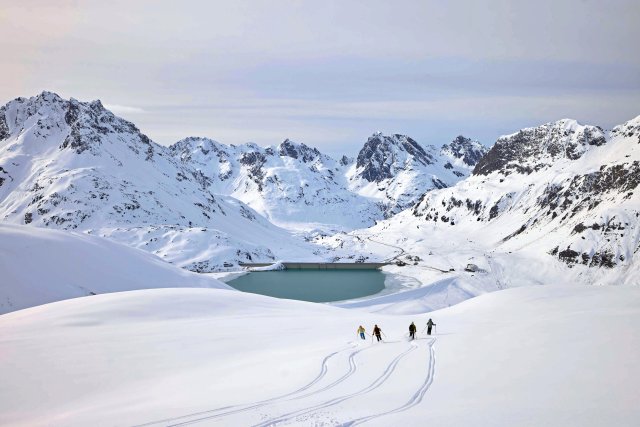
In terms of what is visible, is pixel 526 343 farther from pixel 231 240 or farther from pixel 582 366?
pixel 231 240

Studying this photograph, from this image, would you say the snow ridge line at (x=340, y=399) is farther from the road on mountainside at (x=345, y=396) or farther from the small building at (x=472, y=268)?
the small building at (x=472, y=268)

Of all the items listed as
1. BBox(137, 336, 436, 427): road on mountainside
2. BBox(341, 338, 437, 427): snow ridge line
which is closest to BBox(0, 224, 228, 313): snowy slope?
BBox(137, 336, 436, 427): road on mountainside

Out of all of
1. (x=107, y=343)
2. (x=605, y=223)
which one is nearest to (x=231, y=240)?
(x=605, y=223)

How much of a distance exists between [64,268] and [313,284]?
8928cm

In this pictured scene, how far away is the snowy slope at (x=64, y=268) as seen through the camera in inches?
2406

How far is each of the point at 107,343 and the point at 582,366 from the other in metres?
27.9

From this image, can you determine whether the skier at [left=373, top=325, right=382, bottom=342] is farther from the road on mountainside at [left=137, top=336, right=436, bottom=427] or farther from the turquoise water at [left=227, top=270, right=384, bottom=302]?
the turquoise water at [left=227, top=270, right=384, bottom=302]

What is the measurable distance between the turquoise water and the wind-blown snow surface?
85.6 metres

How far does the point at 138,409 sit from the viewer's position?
18.6 metres

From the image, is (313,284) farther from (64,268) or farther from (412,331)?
(412,331)

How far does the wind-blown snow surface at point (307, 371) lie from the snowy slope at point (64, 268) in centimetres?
2288

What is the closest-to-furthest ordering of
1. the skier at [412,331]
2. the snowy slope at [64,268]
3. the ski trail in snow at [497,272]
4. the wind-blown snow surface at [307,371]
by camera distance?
the wind-blown snow surface at [307,371] < the skier at [412,331] < the snowy slope at [64,268] < the ski trail in snow at [497,272]

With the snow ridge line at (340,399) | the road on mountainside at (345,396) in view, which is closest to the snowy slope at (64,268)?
the road on mountainside at (345,396)

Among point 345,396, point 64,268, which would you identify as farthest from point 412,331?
point 64,268
